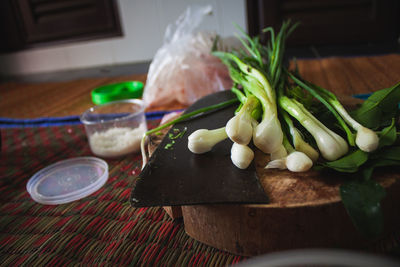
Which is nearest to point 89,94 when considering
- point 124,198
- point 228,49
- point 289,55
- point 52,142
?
point 52,142

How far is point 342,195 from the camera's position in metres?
0.39

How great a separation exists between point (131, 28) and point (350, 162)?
2.18 m

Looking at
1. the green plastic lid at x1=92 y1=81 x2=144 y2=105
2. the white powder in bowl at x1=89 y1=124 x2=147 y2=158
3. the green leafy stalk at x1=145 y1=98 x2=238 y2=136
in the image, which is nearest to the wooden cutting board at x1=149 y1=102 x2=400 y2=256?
the green leafy stalk at x1=145 y1=98 x2=238 y2=136

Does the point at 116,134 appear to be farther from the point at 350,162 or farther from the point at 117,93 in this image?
the point at 350,162

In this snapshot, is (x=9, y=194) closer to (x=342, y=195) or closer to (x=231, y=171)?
(x=231, y=171)

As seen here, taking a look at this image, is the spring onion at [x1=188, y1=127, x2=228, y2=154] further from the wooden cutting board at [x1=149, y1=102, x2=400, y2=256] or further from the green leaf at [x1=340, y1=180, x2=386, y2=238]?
the green leaf at [x1=340, y1=180, x2=386, y2=238]

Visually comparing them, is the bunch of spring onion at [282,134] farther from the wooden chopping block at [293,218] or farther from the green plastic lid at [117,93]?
the green plastic lid at [117,93]

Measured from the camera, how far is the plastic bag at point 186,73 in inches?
43.2

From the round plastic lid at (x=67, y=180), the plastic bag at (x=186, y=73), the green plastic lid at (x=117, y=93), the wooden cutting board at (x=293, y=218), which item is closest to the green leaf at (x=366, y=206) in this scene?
the wooden cutting board at (x=293, y=218)

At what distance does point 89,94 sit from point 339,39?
1476 mm

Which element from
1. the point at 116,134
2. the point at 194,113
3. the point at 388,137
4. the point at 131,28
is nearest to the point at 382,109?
the point at 388,137

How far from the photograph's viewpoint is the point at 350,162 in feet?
1.37

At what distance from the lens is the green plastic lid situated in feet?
3.94

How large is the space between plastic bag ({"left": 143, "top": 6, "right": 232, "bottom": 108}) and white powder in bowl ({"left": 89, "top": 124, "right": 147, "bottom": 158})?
1.07 ft
